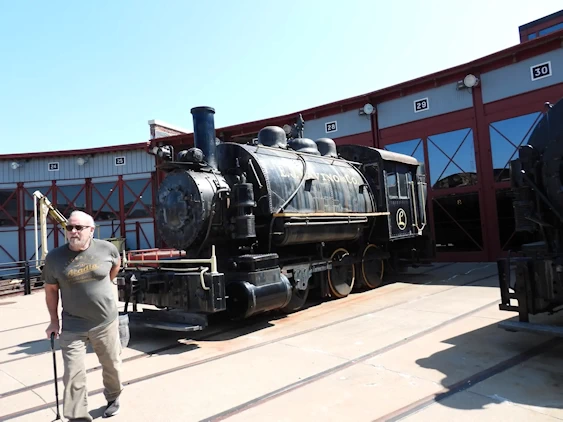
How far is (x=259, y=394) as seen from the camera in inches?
157

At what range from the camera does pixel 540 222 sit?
5043mm

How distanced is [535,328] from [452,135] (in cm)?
1039

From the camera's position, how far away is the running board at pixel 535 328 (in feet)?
14.1

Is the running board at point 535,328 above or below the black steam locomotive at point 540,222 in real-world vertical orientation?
below

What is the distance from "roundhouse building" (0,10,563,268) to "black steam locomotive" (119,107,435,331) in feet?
16.6

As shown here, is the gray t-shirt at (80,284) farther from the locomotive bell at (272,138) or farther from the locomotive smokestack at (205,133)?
the locomotive bell at (272,138)

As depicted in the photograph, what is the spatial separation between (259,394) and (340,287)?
5.14m

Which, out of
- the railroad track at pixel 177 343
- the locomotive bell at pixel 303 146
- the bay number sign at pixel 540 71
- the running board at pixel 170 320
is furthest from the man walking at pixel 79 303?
the bay number sign at pixel 540 71

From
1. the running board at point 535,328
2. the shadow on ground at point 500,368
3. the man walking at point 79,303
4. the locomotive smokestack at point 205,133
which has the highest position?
the locomotive smokestack at point 205,133

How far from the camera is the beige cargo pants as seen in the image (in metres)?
3.26

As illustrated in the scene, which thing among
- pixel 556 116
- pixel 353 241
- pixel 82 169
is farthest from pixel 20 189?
pixel 556 116

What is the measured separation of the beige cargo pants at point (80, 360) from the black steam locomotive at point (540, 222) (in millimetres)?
Answer: 4109

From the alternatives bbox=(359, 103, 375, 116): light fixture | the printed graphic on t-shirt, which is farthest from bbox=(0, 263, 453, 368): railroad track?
bbox=(359, 103, 375, 116): light fixture

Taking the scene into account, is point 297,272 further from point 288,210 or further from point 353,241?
point 353,241
